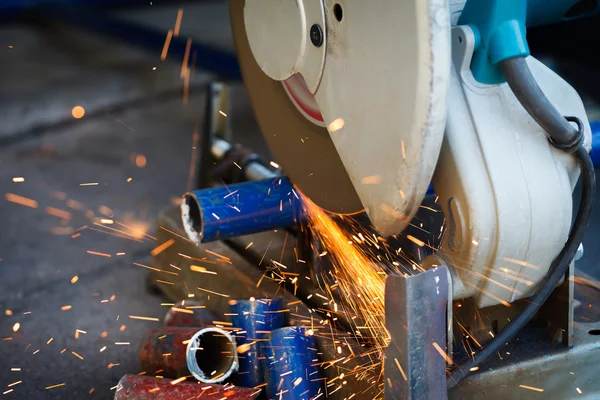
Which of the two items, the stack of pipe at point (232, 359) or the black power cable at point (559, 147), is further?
the stack of pipe at point (232, 359)

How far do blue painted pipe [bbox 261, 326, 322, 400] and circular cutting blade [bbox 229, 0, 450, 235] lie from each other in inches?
13.5

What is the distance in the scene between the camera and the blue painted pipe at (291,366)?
1729 millimetres

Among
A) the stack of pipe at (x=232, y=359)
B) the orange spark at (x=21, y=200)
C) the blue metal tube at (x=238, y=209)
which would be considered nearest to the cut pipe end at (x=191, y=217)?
the blue metal tube at (x=238, y=209)

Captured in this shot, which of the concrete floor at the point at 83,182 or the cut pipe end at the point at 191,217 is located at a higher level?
the cut pipe end at the point at 191,217

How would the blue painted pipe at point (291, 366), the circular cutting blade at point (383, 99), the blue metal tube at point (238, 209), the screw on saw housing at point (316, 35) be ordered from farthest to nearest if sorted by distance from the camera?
the blue metal tube at point (238, 209) < the blue painted pipe at point (291, 366) < the screw on saw housing at point (316, 35) < the circular cutting blade at point (383, 99)

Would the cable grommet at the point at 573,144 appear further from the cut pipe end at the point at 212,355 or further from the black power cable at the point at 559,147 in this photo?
the cut pipe end at the point at 212,355

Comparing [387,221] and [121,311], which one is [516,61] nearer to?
[387,221]

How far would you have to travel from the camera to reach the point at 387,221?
1428mm

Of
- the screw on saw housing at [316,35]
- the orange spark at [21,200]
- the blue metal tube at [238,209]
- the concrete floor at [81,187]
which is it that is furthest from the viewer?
the orange spark at [21,200]

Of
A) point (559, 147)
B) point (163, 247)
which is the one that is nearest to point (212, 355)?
point (163, 247)

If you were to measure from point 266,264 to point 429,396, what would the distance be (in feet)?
3.11

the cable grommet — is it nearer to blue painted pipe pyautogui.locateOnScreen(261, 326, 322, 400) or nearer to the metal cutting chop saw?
the metal cutting chop saw

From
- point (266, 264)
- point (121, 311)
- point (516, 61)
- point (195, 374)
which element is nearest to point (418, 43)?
point (516, 61)

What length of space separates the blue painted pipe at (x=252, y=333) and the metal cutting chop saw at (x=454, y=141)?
1.75 feet
